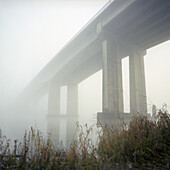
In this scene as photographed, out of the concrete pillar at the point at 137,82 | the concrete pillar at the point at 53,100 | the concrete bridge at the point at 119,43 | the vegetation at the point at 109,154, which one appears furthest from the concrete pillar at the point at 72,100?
the vegetation at the point at 109,154

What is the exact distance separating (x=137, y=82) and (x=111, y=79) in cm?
576

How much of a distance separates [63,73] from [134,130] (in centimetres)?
3975

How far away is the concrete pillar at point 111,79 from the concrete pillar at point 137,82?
297 centimetres

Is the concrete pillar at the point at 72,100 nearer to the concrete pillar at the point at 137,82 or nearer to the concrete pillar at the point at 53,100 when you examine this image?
the concrete pillar at the point at 53,100

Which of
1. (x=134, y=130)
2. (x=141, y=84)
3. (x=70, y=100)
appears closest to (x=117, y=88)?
(x=141, y=84)

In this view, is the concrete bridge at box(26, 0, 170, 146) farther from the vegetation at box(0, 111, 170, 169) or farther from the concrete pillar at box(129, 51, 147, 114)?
the vegetation at box(0, 111, 170, 169)

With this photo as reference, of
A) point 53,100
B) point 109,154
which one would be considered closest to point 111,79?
point 109,154

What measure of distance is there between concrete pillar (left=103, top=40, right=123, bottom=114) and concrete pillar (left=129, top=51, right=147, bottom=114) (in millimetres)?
2968

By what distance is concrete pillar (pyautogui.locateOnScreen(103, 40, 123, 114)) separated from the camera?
22234 millimetres

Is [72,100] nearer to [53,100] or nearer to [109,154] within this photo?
[53,100]

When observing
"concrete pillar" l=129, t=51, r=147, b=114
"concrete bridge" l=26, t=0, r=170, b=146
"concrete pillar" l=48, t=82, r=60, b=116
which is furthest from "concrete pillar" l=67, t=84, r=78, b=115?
"concrete pillar" l=129, t=51, r=147, b=114

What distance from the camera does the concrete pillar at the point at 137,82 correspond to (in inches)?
1021

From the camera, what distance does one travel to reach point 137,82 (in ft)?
87.6

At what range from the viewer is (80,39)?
2917 centimetres
